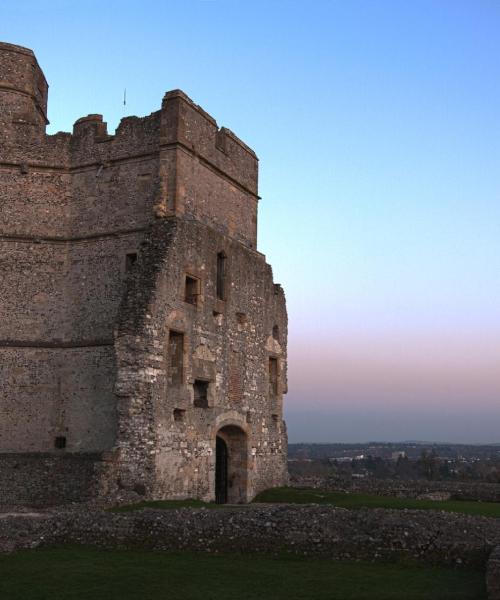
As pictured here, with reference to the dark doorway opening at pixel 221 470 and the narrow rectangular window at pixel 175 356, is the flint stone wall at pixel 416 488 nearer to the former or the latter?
the dark doorway opening at pixel 221 470

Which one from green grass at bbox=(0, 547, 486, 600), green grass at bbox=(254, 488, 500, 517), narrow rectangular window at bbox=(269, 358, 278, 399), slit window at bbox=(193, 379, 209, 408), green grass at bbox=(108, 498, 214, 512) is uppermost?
narrow rectangular window at bbox=(269, 358, 278, 399)

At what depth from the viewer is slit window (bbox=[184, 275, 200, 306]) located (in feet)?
66.6

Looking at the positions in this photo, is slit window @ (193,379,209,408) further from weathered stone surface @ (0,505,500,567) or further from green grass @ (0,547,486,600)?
green grass @ (0,547,486,600)

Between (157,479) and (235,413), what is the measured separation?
445 centimetres

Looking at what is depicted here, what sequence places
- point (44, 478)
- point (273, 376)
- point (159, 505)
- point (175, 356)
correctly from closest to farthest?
point (159, 505) → point (175, 356) → point (44, 478) → point (273, 376)

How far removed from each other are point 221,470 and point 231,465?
1.09 feet

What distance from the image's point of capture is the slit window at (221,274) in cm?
2172

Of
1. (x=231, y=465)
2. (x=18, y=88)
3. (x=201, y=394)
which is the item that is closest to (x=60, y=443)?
(x=201, y=394)

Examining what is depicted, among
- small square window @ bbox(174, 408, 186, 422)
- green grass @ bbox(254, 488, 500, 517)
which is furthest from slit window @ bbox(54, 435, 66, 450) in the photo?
green grass @ bbox(254, 488, 500, 517)

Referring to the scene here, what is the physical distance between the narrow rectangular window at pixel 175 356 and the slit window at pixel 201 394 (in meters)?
1.22

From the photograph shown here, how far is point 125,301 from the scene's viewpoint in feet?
60.2

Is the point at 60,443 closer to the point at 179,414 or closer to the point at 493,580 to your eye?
the point at 179,414

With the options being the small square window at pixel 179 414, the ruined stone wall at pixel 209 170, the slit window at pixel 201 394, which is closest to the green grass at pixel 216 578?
the small square window at pixel 179 414

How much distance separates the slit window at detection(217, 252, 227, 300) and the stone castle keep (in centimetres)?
6
